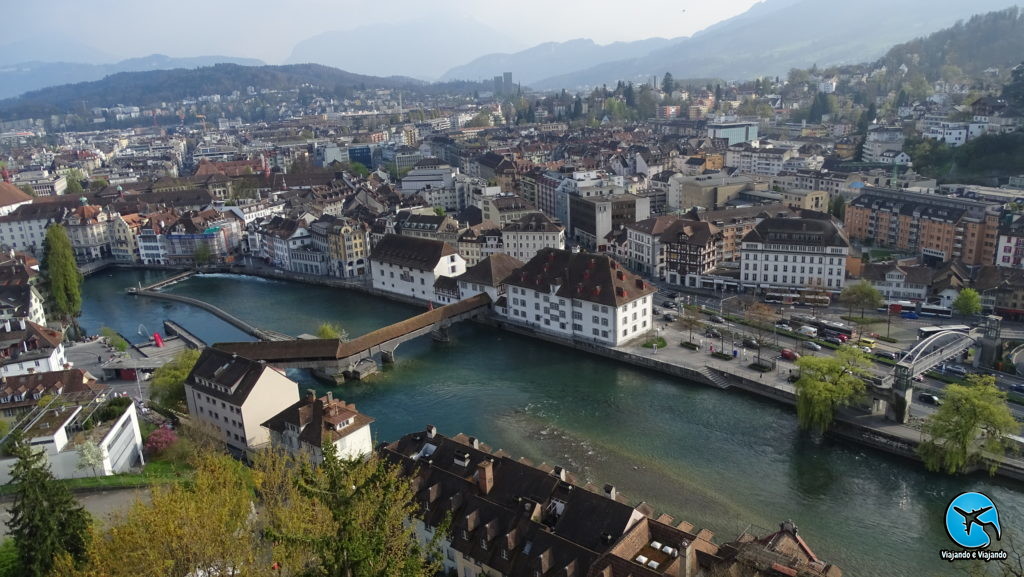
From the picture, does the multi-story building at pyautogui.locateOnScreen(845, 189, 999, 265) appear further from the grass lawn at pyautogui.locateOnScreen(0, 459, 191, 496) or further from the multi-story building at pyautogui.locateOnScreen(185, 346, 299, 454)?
the grass lawn at pyautogui.locateOnScreen(0, 459, 191, 496)

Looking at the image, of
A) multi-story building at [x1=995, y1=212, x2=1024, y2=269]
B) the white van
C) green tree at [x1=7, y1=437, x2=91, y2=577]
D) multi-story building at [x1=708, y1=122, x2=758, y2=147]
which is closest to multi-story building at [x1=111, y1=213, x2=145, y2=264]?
green tree at [x1=7, y1=437, x2=91, y2=577]

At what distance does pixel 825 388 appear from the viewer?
2361cm

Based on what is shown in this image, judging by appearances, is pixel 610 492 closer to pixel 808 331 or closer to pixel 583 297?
pixel 583 297

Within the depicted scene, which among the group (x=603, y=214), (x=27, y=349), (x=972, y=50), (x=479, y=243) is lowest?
(x=479, y=243)

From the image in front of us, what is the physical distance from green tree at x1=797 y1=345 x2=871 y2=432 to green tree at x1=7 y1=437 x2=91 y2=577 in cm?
2039

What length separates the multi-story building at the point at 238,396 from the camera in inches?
944

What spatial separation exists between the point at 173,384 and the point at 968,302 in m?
33.9

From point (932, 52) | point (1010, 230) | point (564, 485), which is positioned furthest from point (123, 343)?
point (932, 52)

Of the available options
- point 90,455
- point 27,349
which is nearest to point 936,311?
point 90,455

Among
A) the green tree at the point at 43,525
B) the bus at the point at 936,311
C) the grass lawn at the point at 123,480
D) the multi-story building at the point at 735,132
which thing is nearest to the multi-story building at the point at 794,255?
the bus at the point at 936,311

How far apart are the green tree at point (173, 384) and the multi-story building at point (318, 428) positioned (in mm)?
6161

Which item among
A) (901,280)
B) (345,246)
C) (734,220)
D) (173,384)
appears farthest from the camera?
(345,246)

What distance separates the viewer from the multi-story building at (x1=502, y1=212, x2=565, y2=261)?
45.6 meters

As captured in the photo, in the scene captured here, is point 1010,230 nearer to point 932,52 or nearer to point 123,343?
point 123,343
